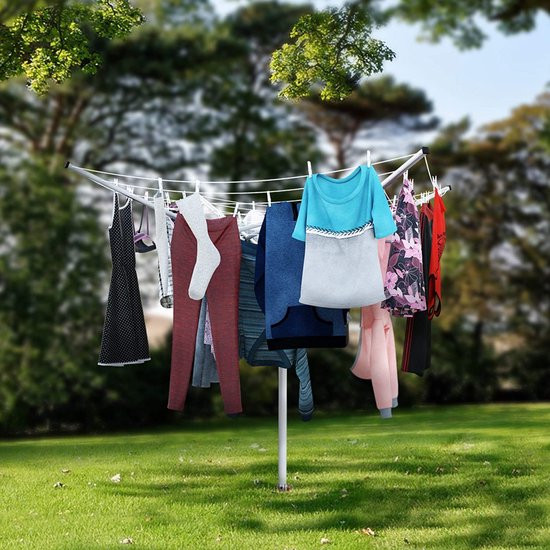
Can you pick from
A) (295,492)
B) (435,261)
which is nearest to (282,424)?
(295,492)

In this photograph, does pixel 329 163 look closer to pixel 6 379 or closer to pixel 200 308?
pixel 6 379

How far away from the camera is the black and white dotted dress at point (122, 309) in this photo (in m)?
4.39

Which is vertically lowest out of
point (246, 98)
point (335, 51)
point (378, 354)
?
point (378, 354)

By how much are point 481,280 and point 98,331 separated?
5.55 metres

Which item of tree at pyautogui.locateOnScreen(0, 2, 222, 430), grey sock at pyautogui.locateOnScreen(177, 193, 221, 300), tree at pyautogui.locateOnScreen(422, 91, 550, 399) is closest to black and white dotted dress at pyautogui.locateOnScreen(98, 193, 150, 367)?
grey sock at pyautogui.locateOnScreen(177, 193, 221, 300)

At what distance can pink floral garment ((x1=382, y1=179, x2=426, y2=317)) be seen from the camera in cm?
422

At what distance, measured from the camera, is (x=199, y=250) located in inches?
159

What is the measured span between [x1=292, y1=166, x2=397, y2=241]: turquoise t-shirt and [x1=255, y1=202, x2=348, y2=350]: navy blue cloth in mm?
174

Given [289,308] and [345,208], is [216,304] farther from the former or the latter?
[345,208]

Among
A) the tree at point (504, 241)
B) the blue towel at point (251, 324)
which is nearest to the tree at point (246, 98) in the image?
the tree at point (504, 241)

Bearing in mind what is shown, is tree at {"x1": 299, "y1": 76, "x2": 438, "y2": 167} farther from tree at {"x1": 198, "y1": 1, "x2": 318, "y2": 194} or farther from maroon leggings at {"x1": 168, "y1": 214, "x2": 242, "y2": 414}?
maroon leggings at {"x1": 168, "y1": 214, "x2": 242, "y2": 414}

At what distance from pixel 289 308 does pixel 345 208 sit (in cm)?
55

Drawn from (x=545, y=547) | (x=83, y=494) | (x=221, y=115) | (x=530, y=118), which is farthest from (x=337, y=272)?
(x=530, y=118)

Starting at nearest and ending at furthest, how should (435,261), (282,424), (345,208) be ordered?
(345,208) → (435,261) → (282,424)
